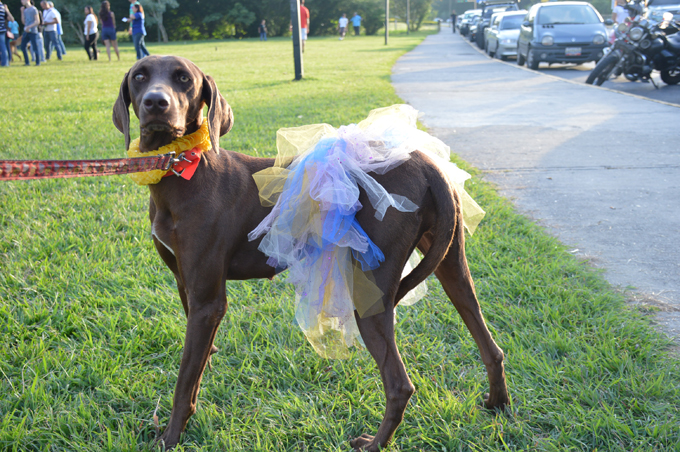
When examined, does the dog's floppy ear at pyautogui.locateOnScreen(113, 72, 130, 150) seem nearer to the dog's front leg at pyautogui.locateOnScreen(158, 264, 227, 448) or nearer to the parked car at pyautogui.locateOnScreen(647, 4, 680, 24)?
the dog's front leg at pyautogui.locateOnScreen(158, 264, 227, 448)

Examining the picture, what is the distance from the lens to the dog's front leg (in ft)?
6.50

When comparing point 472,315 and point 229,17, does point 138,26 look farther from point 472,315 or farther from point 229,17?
point 229,17

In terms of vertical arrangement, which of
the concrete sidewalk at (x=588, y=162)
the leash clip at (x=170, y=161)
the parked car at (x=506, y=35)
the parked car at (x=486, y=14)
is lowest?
the concrete sidewalk at (x=588, y=162)

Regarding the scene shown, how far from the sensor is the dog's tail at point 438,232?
194 centimetres

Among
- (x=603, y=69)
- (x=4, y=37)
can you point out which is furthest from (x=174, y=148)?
(x=4, y=37)

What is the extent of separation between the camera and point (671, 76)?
11.3 m

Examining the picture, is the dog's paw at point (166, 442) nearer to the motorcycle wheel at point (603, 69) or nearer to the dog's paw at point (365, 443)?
the dog's paw at point (365, 443)

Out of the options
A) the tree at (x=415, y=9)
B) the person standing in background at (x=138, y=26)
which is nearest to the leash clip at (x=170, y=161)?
the person standing in background at (x=138, y=26)

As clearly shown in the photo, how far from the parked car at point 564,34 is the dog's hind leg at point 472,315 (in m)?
14.8

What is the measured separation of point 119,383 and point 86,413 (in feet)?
0.77

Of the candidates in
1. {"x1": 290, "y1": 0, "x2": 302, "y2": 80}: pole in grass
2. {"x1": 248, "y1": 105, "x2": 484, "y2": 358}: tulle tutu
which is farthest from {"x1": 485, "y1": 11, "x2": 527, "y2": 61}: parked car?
{"x1": 248, "y1": 105, "x2": 484, "y2": 358}: tulle tutu

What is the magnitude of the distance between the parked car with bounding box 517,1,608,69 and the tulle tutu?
1478 centimetres

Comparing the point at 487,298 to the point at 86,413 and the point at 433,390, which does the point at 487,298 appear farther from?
the point at 86,413

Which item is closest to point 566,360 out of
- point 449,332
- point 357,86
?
point 449,332
